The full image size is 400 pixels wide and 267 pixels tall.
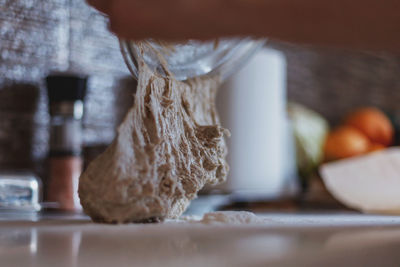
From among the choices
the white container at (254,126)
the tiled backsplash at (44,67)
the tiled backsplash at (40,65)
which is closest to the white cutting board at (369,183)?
the tiled backsplash at (44,67)

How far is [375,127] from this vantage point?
140 cm

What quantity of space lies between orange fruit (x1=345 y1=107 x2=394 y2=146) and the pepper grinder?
2.71 feet

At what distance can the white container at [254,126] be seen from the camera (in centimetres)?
100

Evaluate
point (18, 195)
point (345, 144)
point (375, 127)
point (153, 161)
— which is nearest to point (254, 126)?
point (345, 144)

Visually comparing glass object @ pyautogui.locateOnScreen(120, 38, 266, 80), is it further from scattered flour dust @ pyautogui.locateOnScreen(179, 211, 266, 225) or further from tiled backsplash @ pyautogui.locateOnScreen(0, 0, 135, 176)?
tiled backsplash @ pyautogui.locateOnScreen(0, 0, 135, 176)

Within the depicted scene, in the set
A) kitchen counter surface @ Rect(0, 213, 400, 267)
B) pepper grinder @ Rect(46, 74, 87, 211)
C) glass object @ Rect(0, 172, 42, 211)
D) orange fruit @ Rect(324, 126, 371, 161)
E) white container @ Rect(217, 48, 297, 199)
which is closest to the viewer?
kitchen counter surface @ Rect(0, 213, 400, 267)

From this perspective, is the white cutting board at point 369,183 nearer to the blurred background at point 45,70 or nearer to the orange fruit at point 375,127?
the blurred background at point 45,70

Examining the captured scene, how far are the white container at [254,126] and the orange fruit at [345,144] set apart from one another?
0.86 ft

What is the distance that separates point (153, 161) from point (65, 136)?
0.51 m

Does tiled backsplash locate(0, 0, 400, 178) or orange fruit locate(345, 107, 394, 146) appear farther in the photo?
orange fruit locate(345, 107, 394, 146)

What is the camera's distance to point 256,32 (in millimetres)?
219

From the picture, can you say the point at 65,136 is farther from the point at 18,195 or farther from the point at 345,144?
the point at 345,144

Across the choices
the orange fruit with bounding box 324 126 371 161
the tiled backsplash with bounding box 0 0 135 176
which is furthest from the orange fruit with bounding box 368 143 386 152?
the tiled backsplash with bounding box 0 0 135 176

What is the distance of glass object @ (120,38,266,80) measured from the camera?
36 centimetres
